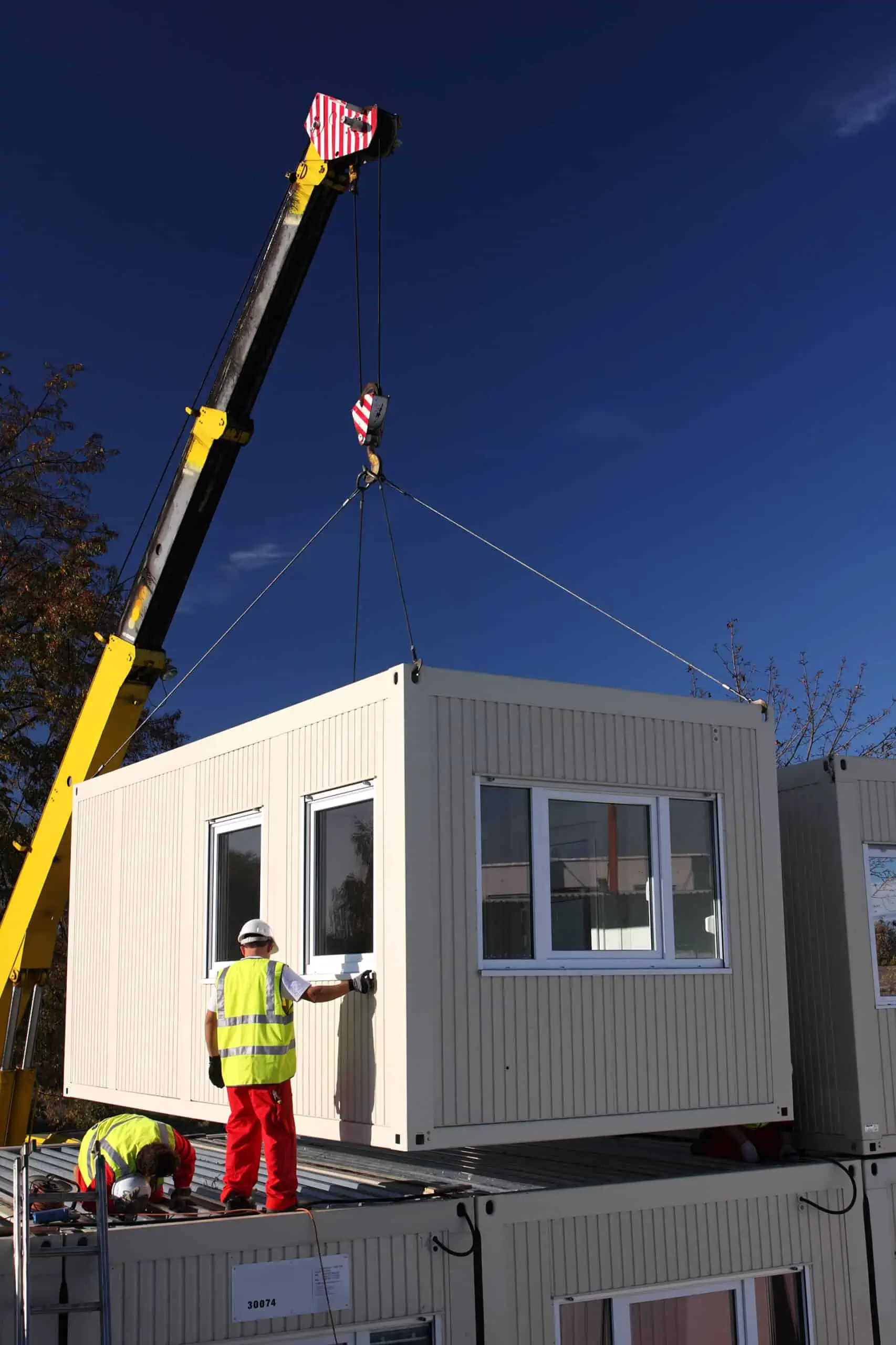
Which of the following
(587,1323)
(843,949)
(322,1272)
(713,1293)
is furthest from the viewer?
(843,949)

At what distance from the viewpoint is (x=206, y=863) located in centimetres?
1077

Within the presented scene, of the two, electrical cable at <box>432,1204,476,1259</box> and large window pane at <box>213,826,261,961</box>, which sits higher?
large window pane at <box>213,826,261,961</box>

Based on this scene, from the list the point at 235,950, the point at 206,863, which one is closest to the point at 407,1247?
the point at 235,950

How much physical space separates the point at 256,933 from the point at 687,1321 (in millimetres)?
3813

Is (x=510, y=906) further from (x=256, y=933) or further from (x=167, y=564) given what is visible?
(x=167, y=564)

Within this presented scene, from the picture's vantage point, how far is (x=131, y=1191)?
8398mm

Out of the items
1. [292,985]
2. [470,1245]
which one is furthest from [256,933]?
[470,1245]

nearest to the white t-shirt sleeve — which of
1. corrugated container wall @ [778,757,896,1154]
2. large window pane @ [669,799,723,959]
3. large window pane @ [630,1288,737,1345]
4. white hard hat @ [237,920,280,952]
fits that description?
white hard hat @ [237,920,280,952]

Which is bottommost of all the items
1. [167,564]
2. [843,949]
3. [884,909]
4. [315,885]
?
[843,949]

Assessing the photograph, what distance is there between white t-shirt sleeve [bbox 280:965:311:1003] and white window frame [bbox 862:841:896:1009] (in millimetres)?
4475

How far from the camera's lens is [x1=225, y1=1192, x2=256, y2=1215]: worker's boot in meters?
8.23

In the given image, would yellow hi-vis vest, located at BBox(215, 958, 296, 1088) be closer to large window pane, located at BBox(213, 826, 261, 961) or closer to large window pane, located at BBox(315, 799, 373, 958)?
large window pane, located at BBox(315, 799, 373, 958)

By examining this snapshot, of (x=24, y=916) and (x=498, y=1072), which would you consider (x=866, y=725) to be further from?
(x=498, y=1072)

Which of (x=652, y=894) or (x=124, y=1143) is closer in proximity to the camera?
(x=124, y=1143)
